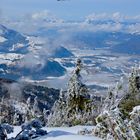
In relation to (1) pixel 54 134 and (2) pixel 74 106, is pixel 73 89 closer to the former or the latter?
(2) pixel 74 106

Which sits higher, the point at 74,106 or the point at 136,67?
the point at 136,67

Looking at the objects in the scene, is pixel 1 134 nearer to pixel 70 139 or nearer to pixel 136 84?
pixel 70 139

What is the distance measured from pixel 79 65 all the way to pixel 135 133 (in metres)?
20.8

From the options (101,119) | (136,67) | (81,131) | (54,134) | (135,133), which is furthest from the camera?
(136,67)

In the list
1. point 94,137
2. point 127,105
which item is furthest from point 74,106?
point 94,137

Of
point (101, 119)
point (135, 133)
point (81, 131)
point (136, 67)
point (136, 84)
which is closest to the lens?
point (135, 133)

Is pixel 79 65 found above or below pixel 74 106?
above

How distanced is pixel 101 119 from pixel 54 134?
165cm

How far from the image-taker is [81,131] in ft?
42.1

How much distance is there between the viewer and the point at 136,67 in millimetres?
30766

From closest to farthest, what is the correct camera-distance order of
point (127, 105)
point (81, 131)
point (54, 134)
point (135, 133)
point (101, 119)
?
point (135, 133) < point (101, 119) < point (54, 134) < point (81, 131) < point (127, 105)

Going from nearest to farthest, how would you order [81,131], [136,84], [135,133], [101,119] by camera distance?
[135,133] < [101,119] < [81,131] < [136,84]

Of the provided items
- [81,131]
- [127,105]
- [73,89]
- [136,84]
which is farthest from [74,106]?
[81,131]

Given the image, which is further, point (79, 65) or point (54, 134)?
point (79, 65)
